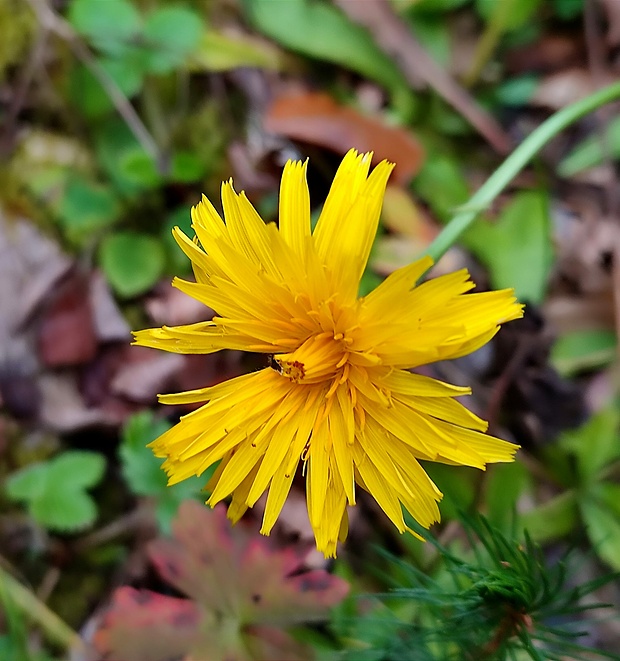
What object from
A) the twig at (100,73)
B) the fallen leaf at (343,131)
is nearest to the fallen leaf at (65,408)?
the twig at (100,73)

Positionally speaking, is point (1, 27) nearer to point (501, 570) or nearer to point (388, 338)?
point (388, 338)

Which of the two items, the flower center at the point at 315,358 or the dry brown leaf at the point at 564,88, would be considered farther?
the dry brown leaf at the point at 564,88

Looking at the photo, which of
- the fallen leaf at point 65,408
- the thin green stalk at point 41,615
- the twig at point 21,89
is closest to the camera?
the thin green stalk at point 41,615

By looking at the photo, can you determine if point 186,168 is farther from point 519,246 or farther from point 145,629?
point 145,629

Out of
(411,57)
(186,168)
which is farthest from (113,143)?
(411,57)

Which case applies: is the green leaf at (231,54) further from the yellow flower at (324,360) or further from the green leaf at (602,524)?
the green leaf at (602,524)

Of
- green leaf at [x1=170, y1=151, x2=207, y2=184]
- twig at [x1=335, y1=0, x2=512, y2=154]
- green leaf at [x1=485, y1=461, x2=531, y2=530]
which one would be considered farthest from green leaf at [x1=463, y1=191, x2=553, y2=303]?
green leaf at [x1=170, y1=151, x2=207, y2=184]

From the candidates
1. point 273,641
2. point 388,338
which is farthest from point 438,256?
point 273,641
